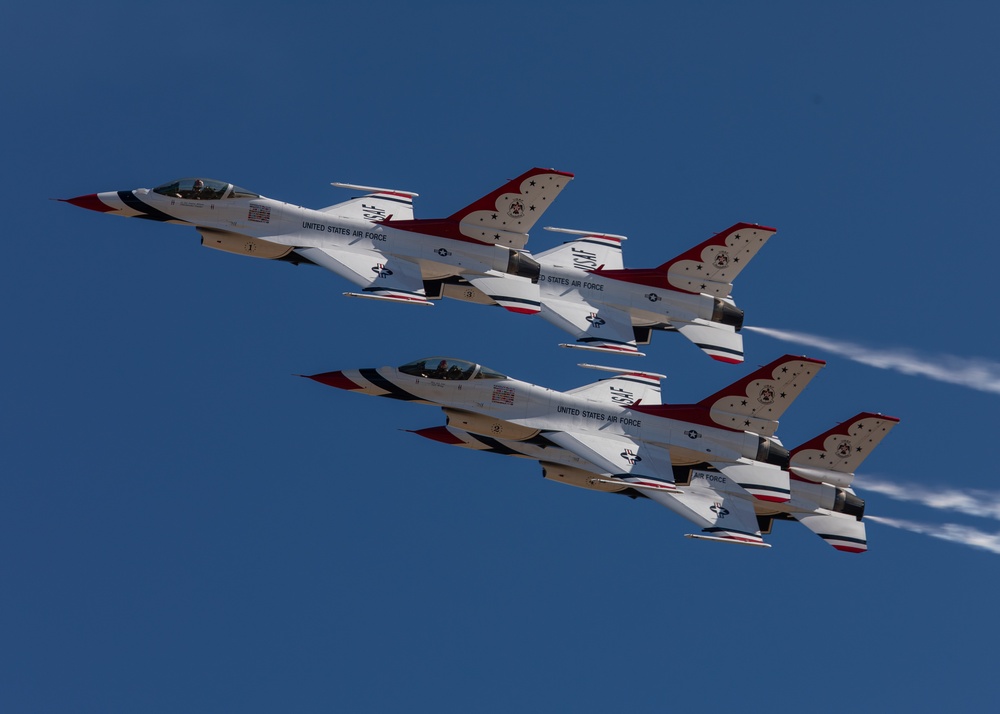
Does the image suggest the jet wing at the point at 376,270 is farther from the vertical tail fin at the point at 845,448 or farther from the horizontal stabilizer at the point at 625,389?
the vertical tail fin at the point at 845,448

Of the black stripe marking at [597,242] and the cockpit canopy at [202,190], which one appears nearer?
the cockpit canopy at [202,190]

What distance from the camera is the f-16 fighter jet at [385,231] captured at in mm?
58125

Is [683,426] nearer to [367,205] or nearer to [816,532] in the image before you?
[816,532]

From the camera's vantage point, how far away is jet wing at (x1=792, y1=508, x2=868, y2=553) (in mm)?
57188

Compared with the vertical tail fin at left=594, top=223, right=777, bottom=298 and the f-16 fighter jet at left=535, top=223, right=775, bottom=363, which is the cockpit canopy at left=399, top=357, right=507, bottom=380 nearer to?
the f-16 fighter jet at left=535, top=223, right=775, bottom=363

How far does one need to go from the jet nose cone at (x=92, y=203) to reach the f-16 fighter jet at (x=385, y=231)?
0.03 metres

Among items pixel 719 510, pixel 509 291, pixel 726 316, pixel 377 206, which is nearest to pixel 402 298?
pixel 509 291

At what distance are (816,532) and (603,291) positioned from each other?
9.90 metres

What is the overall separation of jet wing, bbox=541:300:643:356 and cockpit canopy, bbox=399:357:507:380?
183 inches

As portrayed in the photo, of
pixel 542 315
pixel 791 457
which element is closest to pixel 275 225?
pixel 542 315

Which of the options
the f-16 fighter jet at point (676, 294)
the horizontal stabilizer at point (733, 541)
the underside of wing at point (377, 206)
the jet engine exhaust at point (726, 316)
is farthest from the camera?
the underside of wing at point (377, 206)

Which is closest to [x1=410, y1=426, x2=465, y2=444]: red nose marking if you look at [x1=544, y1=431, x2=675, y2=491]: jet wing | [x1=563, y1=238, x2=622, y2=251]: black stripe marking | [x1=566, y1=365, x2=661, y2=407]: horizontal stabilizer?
[x1=544, y1=431, x2=675, y2=491]: jet wing

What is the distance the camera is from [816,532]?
188 feet

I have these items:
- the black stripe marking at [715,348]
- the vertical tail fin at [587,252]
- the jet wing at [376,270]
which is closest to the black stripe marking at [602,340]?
the black stripe marking at [715,348]
